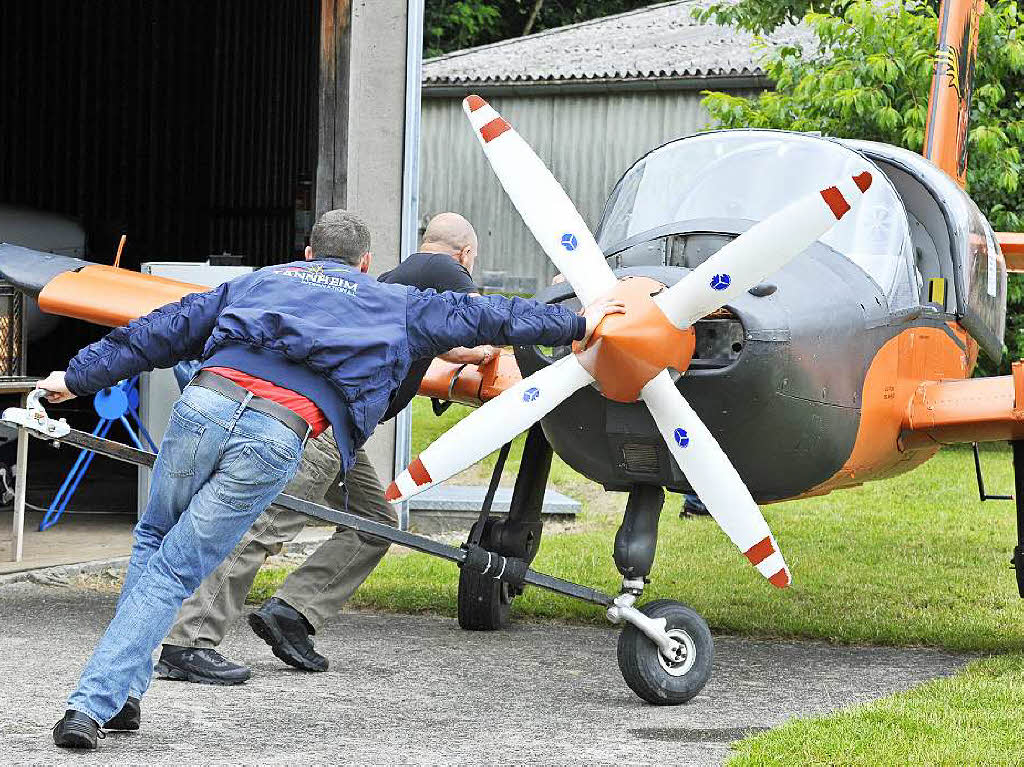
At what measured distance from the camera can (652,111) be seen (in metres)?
23.2

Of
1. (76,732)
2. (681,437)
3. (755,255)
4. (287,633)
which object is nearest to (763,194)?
(755,255)

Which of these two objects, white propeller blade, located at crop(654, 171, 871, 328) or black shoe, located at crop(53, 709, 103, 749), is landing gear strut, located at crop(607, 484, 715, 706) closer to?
white propeller blade, located at crop(654, 171, 871, 328)

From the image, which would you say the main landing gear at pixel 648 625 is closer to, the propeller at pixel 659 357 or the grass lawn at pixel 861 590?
the propeller at pixel 659 357

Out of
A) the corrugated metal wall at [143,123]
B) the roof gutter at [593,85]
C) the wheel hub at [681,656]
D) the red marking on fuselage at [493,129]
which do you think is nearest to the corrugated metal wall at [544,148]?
the roof gutter at [593,85]

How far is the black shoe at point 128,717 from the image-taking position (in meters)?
4.61

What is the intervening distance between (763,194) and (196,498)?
288 centimetres

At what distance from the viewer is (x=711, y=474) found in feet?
17.4

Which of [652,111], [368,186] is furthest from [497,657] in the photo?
[652,111]

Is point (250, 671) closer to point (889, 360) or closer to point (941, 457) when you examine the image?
point (889, 360)

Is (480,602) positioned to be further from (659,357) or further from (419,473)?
(659,357)

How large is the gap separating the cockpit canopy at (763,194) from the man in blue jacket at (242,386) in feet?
5.04

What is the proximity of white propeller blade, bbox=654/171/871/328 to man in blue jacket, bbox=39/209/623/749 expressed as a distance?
43cm

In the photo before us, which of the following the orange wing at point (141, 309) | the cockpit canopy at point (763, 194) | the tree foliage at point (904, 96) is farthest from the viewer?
the tree foliage at point (904, 96)

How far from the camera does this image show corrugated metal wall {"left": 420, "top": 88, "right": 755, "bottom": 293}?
76.0 ft
